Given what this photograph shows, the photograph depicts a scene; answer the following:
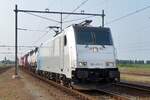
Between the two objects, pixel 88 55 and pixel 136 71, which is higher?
pixel 88 55

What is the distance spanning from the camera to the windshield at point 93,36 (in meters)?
19.2

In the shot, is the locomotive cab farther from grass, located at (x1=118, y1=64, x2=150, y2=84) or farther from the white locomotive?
grass, located at (x1=118, y1=64, x2=150, y2=84)

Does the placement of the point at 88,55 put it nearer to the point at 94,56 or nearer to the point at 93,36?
the point at 94,56

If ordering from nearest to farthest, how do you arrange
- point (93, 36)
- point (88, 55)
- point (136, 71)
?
point (88, 55)
point (93, 36)
point (136, 71)

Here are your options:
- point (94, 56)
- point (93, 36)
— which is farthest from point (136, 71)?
point (94, 56)

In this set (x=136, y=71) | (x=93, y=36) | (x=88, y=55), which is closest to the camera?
(x=88, y=55)

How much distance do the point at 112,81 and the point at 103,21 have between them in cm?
1593

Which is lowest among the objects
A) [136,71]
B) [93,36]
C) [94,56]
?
[136,71]

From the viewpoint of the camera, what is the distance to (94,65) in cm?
1838

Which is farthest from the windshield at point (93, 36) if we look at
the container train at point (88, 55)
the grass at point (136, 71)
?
the grass at point (136, 71)

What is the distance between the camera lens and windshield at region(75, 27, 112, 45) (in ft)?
63.0

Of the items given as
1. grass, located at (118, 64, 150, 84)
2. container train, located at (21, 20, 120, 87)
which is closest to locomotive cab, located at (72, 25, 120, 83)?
container train, located at (21, 20, 120, 87)

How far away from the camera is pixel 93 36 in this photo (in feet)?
63.8

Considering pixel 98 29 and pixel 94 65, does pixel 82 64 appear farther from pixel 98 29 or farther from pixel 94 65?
pixel 98 29
